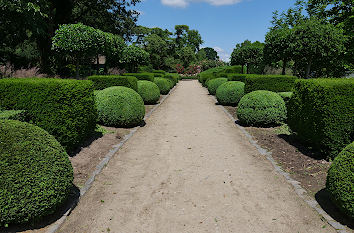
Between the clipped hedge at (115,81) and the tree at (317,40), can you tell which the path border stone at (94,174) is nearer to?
the clipped hedge at (115,81)

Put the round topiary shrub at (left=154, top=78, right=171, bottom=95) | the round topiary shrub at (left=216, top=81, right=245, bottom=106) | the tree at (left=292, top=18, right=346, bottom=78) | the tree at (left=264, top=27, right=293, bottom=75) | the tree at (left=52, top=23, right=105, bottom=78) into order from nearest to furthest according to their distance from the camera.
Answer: the round topiary shrub at (left=216, top=81, right=245, bottom=106) < the tree at (left=292, top=18, right=346, bottom=78) < the tree at (left=264, top=27, right=293, bottom=75) < the tree at (left=52, top=23, right=105, bottom=78) < the round topiary shrub at (left=154, top=78, right=171, bottom=95)

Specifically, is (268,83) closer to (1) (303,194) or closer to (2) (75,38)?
(1) (303,194)

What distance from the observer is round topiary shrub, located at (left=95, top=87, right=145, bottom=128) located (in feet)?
26.7

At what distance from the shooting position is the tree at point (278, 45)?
14.0 m

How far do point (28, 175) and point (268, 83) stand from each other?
11419mm

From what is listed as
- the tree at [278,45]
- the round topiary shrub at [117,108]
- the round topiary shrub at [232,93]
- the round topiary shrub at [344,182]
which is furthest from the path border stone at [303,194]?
the tree at [278,45]

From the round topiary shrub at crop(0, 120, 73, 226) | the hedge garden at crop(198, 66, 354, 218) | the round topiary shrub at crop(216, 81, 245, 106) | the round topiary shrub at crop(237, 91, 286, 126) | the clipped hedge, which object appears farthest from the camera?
the round topiary shrub at crop(216, 81, 245, 106)

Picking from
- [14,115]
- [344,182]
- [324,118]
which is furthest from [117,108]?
[344,182]

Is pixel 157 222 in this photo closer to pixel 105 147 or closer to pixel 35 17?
pixel 105 147

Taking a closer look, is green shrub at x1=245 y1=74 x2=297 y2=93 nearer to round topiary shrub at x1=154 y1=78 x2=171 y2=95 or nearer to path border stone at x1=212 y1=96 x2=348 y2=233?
path border stone at x1=212 y1=96 x2=348 y2=233

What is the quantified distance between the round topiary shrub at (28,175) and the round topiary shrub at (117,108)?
4.59 meters

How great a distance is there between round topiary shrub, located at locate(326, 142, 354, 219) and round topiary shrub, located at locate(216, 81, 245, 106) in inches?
367

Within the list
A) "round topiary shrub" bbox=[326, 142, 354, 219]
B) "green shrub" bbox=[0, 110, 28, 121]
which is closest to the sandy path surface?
"round topiary shrub" bbox=[326, 142, 354, 219]

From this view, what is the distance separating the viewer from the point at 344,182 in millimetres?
3301
